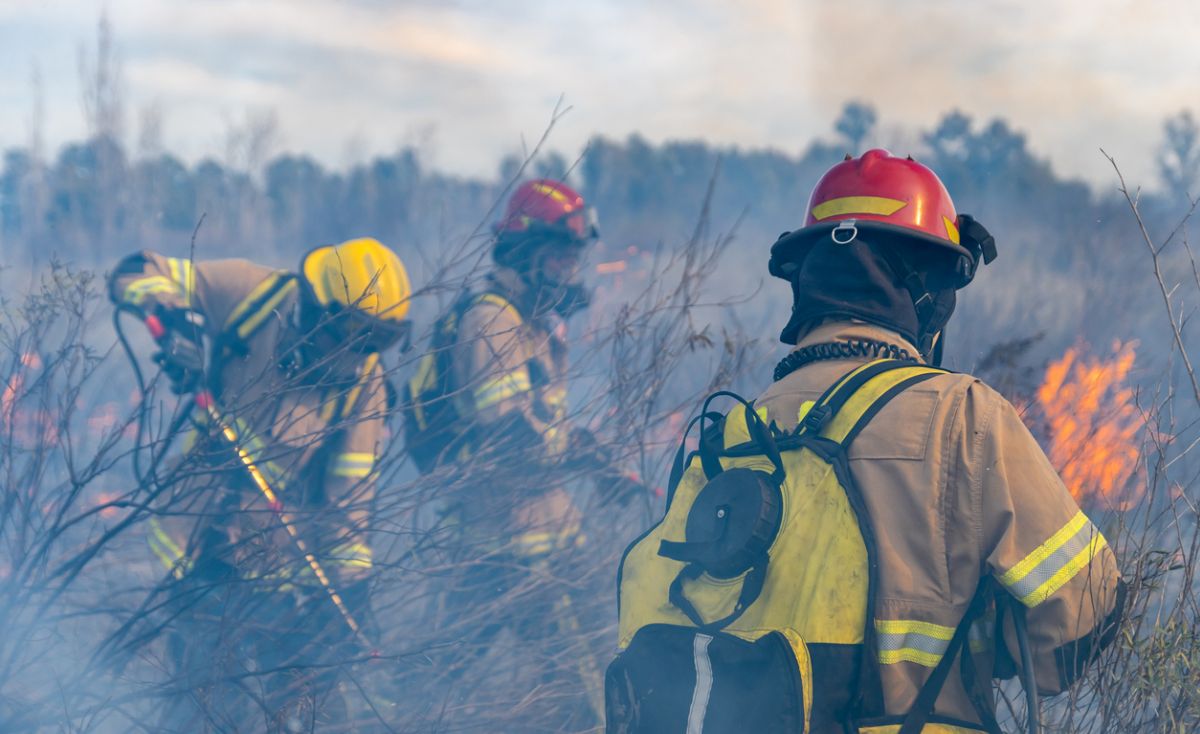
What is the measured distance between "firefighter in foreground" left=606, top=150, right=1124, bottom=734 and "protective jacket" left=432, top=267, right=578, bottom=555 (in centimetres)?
A: 199

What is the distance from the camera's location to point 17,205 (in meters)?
30.2

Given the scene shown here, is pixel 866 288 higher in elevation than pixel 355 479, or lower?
higher

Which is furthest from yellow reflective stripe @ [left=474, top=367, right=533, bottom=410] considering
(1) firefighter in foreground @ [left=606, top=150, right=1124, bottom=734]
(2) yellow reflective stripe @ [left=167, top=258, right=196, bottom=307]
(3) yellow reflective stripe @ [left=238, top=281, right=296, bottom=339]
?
(1) firefighter in foreground @ [left=606, top=150, right=1124, bottom=734]

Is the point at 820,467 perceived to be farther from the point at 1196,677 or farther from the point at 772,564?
the point at 1196,677

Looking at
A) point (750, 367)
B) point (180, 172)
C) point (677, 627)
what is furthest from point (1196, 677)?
point (180, 172)

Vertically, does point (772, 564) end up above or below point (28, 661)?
above

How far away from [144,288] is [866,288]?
3242mm

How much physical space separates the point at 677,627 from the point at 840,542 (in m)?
0.37

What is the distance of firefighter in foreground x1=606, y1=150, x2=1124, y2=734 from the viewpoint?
1938 millimetres

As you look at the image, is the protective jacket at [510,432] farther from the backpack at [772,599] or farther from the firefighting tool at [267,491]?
the backpack at [772,599]

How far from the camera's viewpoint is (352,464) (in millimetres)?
4398

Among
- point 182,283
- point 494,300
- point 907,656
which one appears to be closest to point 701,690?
point 907,656

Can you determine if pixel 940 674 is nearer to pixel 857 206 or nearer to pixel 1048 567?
pixel 1048 567

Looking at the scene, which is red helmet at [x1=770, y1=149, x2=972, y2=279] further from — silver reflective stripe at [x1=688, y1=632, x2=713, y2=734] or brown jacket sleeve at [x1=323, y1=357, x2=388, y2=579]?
brown jacket sleeve at [x1=323, y1=357, x2=388, y2=579]
